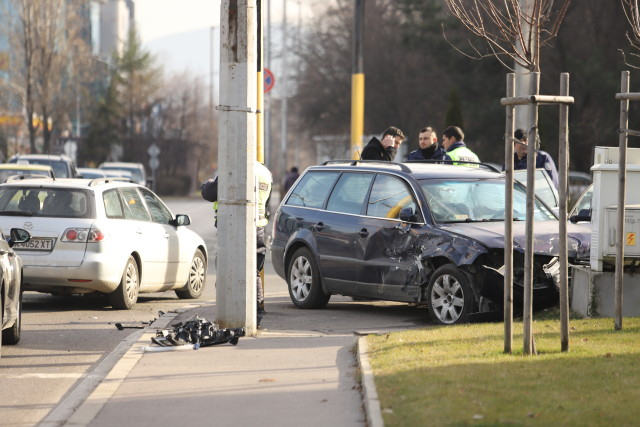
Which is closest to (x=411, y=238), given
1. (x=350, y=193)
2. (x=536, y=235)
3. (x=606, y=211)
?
(x=536, y=235)

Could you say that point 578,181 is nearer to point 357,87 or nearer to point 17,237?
Answer: point 357,87

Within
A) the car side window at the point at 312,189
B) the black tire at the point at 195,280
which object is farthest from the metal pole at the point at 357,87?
the car side window at the point at 312,189

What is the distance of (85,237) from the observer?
1369 centimetres

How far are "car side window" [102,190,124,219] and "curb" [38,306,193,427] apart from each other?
2.92m

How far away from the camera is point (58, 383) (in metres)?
9.24

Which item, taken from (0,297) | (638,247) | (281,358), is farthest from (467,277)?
(0,297)

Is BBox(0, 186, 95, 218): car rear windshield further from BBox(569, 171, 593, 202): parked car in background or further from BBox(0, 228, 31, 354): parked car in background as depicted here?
BBox(569, 171, 593, 202): parked car in background

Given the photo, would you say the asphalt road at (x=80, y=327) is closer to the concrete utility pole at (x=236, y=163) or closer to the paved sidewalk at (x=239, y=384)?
the paved sidewalk at (x=239, y=384)

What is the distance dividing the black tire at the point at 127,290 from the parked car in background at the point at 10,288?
2.85 metres

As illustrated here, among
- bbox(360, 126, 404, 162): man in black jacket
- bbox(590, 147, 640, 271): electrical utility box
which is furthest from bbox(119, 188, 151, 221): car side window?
bbox(590, 147, 640, 271): electrical utility box

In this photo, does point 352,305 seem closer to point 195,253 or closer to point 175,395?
point 195,253

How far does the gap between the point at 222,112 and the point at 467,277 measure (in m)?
2.86

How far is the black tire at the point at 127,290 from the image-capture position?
14.0 meters

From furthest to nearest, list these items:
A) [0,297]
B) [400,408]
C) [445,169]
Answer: [445,169], [0,297], [400,408]
